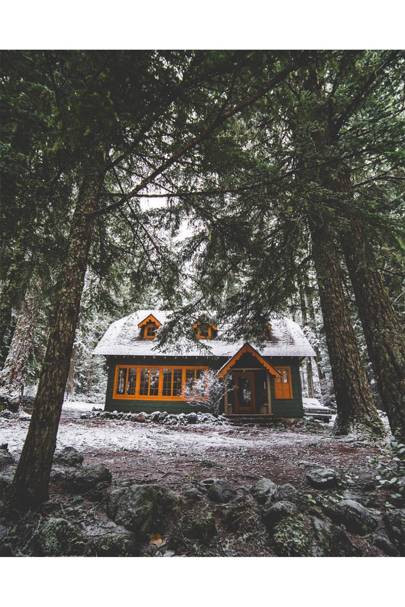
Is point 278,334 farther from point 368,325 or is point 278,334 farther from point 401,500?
point 401,500

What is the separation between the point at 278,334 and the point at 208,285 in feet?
36.4

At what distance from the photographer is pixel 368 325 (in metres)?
4.07

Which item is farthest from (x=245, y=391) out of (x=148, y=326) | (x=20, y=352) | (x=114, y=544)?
(x=114, y=544)

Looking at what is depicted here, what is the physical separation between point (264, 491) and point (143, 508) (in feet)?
4.03

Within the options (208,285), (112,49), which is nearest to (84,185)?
(112,49)

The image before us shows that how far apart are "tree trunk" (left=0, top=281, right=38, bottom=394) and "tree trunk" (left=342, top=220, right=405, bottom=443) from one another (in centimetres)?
883

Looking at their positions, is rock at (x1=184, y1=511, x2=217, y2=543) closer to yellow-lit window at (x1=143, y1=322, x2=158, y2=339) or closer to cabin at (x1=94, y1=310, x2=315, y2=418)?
cabin at (x1=94, y1=310, x2=315, y2=418)

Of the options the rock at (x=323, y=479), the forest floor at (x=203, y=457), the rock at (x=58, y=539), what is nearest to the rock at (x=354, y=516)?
the rock at (x=323, y=479)

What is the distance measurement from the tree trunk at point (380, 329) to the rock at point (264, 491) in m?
1.81

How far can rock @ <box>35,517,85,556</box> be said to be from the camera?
2.10m

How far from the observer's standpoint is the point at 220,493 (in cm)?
281

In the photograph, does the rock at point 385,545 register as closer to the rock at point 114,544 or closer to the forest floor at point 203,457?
the forest floor at point 203,457

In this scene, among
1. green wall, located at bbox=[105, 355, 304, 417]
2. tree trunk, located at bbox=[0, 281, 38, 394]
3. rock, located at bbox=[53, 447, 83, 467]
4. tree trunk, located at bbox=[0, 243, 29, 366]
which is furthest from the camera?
green wall, located at bbox=[105, 355, 304, 417]

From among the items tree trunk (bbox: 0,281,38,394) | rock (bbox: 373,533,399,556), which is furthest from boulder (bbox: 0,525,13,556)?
tree trunk (bbox: 0,281,38,394)
